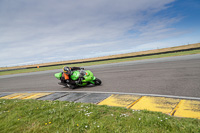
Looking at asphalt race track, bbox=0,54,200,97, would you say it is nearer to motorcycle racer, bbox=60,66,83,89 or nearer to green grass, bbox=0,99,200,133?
motorcycle racer, bbox=60,66,83,89

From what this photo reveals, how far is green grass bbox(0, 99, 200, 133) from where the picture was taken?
3378 millimetres

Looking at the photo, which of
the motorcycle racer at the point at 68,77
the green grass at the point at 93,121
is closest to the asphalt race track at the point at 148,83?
the motorcycle racer at the point at 68,77

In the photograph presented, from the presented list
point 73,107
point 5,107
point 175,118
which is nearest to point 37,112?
point 73,107

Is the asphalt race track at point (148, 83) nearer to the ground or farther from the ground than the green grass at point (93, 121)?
farther from the ground

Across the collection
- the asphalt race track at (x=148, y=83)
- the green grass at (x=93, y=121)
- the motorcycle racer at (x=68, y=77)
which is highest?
the motorcycle racer at (x=68, y=77)

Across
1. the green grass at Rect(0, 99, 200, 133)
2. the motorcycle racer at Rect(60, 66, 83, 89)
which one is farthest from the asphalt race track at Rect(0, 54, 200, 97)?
the green grass at Rect(0, 99, 200, 133)

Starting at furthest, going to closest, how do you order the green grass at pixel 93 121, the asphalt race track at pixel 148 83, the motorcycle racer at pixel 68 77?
the motorcycle racer at pixel 68 77, the asphalt race track at pixel 148 83, the green grass at pixel 93 121

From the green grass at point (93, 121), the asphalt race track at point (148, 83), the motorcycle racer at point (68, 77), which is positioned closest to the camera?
the green grass at point (93, 121)

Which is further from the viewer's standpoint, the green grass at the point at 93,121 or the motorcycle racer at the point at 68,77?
the motorcycle racer at the point at 68,77

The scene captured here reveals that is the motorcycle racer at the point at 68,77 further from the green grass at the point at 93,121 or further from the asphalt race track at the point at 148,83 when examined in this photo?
the green grass at the point at 93,121

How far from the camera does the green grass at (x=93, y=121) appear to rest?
133 inches

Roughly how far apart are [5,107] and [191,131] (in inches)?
267

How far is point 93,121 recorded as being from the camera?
3939 millimetres

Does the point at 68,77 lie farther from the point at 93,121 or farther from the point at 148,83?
the point at 93,121
